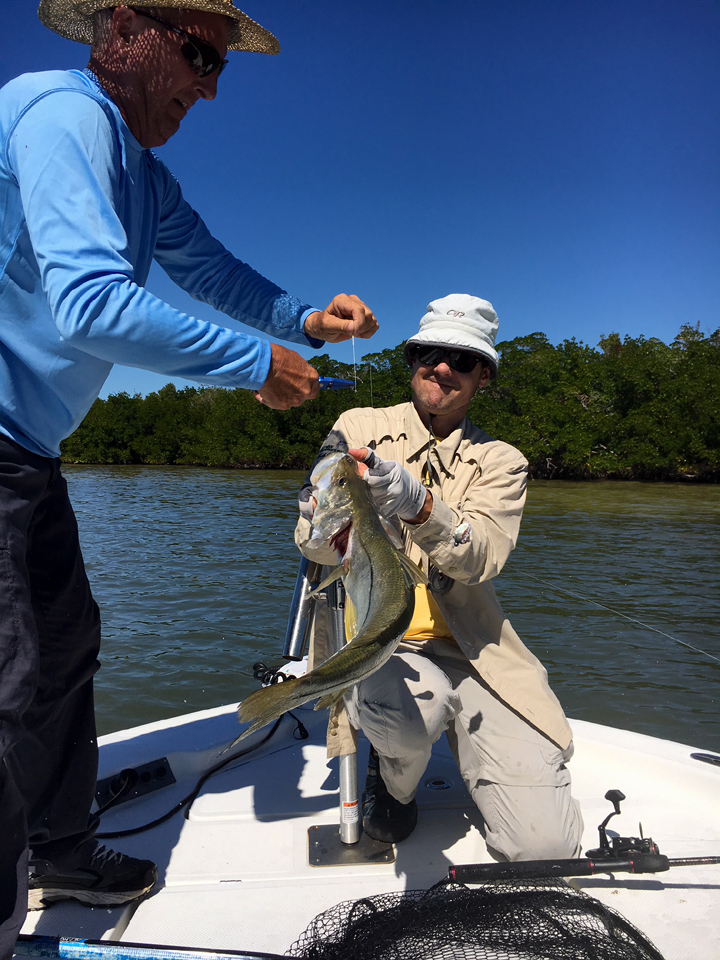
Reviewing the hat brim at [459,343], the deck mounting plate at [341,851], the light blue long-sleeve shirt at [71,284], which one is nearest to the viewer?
the light blue long-sleeve shirt at [71,284]

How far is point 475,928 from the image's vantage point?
2.35 meters

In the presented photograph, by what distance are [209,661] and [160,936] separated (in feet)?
25.9

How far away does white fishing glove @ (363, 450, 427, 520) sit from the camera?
2.72 metres

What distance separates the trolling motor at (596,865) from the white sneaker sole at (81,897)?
51.8 inches

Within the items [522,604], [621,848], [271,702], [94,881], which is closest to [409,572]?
[271,702]

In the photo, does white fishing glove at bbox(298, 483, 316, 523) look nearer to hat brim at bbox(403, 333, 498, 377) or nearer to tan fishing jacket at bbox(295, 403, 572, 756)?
tan fishing jacket at bbox(295, 403, 572, 756)

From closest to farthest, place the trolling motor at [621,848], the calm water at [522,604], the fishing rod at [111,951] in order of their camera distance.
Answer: the fishing rod at [111,951]
the trolling motor at [621,848]
the calm water at [522,604]

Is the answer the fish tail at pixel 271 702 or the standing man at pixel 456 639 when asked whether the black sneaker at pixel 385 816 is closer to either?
the standing man at pixel 456 639

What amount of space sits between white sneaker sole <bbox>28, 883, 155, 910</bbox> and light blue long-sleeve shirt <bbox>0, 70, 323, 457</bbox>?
1793mm

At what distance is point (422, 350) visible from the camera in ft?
12.2

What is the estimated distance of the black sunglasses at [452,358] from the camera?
3.64 metres

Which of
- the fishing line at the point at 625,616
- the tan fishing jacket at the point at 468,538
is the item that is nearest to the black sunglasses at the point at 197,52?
the tan fishing jacket at the point at 468,538

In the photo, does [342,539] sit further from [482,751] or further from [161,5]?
[161,5]

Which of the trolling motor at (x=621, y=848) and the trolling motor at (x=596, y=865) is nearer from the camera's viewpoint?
the trolling motor at (x=596, y=865)
